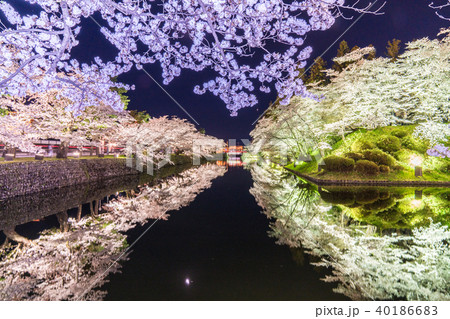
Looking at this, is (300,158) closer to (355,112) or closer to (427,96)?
(355,112)

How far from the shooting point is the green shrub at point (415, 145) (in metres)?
20.8

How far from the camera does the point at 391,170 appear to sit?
63.4 feet

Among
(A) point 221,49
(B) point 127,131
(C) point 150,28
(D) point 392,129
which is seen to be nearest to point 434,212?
(A) point 221,49

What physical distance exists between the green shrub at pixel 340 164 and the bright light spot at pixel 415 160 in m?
4.79

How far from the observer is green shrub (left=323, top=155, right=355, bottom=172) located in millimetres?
19203

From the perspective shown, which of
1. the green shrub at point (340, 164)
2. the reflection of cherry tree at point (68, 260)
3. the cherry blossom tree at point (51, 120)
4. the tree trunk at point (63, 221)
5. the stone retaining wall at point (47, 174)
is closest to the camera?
the reflection of cherry tree at point (68, 260)

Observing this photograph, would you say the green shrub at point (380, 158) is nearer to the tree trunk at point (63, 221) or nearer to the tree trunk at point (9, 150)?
the tree trunk at point (63, 221)

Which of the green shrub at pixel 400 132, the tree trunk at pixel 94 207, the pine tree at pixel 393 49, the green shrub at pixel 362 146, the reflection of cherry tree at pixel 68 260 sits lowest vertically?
the tree trunk at pixel 94 207

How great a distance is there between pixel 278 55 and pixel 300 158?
2581 centimetres

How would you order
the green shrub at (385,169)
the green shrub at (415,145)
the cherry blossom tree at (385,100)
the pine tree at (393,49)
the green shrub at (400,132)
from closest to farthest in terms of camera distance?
the cherry blossom tree at (385,100) < the green shrub at (385,169) < the green shrub at (415,145) < the green shrub at (400,132) < the pine tree at (393,49)

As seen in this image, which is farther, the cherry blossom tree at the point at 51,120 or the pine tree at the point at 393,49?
the pine tree at the point at 393,49

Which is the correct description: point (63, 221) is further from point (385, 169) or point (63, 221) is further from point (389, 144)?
point (389, 144)

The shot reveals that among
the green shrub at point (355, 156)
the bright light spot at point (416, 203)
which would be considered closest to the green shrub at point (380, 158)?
the green shrub at point (355, 156)

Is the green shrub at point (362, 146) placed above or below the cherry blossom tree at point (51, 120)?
below
